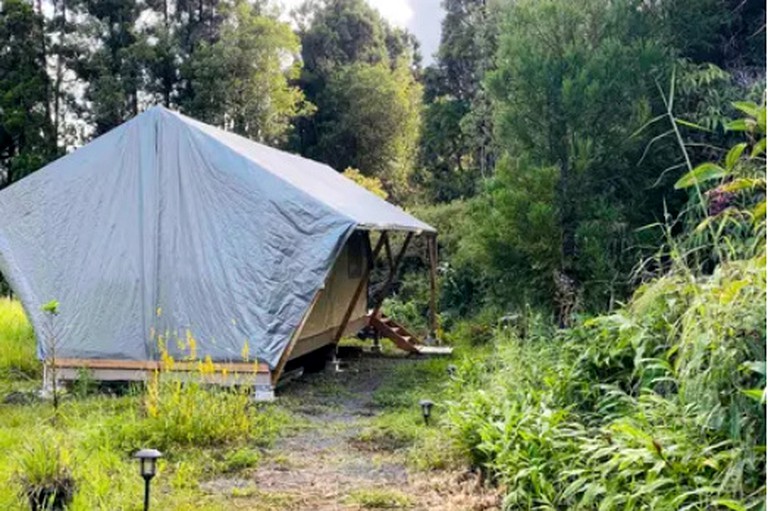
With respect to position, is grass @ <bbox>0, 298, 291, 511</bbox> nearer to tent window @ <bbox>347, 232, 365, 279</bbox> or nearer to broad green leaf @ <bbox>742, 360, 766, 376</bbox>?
broad green leaf @ <bbox>742, 360, 766, 376</bbox>

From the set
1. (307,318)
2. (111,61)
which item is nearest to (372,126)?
(111,61)

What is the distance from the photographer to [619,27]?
25.7 feet

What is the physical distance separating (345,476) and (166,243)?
12.4 ft

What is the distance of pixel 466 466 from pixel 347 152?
806 inches

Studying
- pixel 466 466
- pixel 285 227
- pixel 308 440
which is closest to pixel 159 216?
pixel 285 227

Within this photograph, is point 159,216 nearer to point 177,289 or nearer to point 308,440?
point 177,289

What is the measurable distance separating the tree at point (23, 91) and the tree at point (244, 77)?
4113 mm

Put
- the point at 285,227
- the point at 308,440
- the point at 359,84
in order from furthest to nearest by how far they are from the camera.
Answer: the point at 359,84 → the point at 285,227 → the point at 308,440

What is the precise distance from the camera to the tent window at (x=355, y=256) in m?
10.4

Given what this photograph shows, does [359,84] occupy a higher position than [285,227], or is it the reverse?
[359,84]

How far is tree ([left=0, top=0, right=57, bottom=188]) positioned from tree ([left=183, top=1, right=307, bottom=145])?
411 cm

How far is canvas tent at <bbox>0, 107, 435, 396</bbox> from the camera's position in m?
6.91

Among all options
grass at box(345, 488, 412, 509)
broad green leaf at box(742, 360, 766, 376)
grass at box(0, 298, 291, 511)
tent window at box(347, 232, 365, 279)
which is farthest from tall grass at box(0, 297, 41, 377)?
broad green leaf at box(742, 360, 766, 376)

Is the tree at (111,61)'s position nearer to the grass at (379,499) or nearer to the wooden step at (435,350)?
the wooden step at (435,350)
